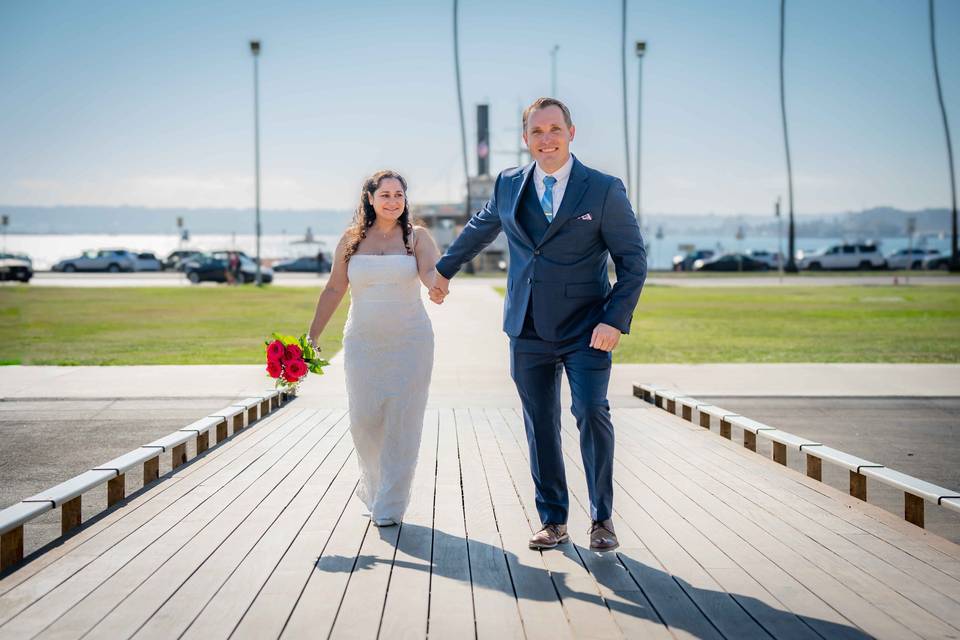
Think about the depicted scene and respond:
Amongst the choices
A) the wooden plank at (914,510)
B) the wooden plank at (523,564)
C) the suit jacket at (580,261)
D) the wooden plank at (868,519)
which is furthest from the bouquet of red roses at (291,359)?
the wooden plank at (914,510)

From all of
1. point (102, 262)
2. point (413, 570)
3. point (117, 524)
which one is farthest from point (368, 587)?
point (102, 262)

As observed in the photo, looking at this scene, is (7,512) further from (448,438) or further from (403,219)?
(448,438)

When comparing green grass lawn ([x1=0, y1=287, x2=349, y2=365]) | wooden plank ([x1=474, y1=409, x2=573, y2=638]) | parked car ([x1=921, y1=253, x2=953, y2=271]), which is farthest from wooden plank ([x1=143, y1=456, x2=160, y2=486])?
parked car ([x1=921, y1=253, x2=953, y2=271])

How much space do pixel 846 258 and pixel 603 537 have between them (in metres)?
66.3

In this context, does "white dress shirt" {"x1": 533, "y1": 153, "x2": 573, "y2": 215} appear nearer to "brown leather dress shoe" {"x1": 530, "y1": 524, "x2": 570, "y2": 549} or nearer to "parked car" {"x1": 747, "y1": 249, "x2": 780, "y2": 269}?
"brown leather dress shoe" {"x1": 530, "y1": 524, "x2": 570, "y2": 549}

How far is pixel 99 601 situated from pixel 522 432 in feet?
16.3

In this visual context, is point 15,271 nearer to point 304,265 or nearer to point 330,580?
point 304,265

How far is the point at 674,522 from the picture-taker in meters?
5.50

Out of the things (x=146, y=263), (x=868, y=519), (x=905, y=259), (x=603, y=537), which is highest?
(x=905, y=259)

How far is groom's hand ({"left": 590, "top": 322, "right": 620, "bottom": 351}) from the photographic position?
187 inches

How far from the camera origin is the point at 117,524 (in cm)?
552

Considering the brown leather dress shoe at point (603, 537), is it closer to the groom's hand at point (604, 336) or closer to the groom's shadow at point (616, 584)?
the groom's shadow at point (616, 584)

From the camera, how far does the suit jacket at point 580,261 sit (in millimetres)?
4879

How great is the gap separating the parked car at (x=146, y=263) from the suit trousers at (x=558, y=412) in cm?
6527
